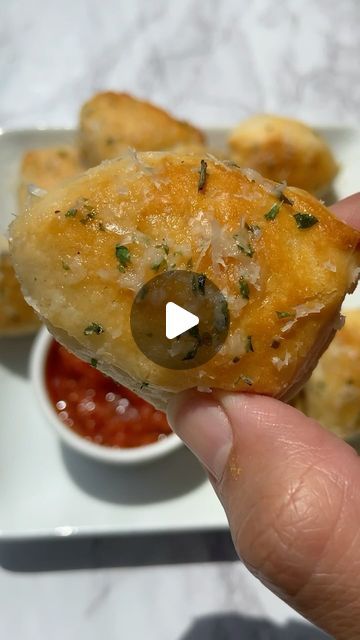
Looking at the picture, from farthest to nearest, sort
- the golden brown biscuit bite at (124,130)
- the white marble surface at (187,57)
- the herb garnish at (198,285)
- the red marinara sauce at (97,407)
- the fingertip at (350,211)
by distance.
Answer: the white marble surface at (187,57) < the golden brown biscuit bite at (124,130) < the red marinara sauce at (97,407) < the fingertip at (350,211) < the herb garnish at (198,285)

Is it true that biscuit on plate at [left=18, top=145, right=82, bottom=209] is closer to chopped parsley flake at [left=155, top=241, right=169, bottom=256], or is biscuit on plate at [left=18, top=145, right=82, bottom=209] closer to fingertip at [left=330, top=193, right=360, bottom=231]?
fingertip at [left=330, top=193, right=360, bottom=231]

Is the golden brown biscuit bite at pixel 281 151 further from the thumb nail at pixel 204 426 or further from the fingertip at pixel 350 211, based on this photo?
the thumb nail at pixel 204 426

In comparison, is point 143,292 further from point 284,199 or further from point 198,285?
point 284,199

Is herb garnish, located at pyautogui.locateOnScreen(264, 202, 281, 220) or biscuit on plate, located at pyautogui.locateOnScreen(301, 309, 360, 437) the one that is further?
biscuit on plate, located at pyautogui.locateOnScreen(301, 309, 360, 437)

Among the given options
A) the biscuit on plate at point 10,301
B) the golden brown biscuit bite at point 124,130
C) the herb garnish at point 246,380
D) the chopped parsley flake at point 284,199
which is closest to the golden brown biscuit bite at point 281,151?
the golden brown biscuit bite at point 124,130

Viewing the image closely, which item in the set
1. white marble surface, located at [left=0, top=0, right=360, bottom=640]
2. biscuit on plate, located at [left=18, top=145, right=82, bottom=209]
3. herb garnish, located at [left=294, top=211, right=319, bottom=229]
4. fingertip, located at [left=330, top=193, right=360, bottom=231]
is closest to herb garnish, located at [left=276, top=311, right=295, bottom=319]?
herb garnish, located at [left=294, top=211, right=319, bottom=229]

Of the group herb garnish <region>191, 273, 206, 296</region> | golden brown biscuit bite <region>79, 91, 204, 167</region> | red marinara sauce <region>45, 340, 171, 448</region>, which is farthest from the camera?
golden brown biscuit bite <region>79, 91, 204, 167</region>

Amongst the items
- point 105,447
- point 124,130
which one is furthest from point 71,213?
point 124,130
